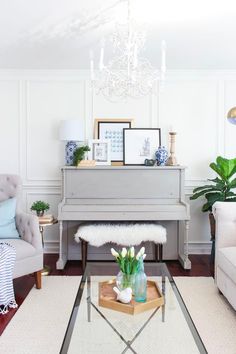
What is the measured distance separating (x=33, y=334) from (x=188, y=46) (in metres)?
2.98

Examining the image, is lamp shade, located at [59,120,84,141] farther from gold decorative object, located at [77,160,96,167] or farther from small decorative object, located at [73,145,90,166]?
gold decorative object, located at [77,160,96,167]

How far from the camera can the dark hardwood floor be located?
128 inches

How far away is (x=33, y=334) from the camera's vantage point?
248 centimetres

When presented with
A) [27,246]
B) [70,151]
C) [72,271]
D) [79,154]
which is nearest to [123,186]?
[79,154]

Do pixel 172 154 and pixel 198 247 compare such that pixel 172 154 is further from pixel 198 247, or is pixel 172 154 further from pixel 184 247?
pixel 198 247

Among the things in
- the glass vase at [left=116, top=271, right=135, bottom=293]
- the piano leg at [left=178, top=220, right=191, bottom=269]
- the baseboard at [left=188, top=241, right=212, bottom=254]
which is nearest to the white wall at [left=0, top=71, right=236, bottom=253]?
the piano leg at [left=178, top=220, right=191, bottom=269]

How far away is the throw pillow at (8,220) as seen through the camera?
3.35 m

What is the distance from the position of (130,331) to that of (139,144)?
2775mm

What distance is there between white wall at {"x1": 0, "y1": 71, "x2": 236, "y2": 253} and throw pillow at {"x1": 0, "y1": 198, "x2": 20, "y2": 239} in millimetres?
1101

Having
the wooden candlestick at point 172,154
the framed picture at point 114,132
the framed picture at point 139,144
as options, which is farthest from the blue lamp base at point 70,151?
the wooden candlestick at point 172,154

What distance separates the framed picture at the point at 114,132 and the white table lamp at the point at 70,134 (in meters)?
0.29

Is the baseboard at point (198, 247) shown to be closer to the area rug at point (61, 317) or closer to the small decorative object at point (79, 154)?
the area rug at point (61, 317)

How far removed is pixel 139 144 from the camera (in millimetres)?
4395

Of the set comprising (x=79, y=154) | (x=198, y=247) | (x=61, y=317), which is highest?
(x=79, y=154)
